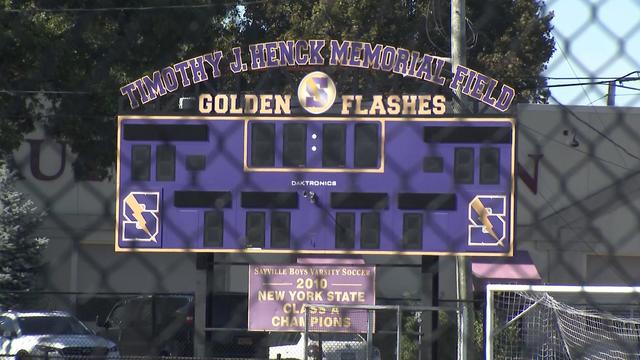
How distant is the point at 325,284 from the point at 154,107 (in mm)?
2345

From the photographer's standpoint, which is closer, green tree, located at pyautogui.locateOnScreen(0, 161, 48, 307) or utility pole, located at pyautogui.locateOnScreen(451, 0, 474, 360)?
utility pole, located at pyautogui.locateOnScreen(451, 0, 474, 360)

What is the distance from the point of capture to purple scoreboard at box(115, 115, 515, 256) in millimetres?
6559

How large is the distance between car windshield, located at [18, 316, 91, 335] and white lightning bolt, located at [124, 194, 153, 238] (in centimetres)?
282

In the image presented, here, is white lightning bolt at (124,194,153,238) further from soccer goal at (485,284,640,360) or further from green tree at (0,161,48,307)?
green tree at (0,161,48,307)

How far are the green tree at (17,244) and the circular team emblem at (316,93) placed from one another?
704 centimetres

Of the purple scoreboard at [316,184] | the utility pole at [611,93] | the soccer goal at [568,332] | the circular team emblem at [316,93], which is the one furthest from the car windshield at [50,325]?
the utility pole at [611,93]

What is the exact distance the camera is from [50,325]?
31.5 ft

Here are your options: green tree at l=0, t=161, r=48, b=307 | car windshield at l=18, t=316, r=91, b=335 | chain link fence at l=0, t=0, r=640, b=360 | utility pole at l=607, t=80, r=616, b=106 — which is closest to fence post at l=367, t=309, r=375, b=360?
chain link fence at l=0, t=0, r=640, b=360

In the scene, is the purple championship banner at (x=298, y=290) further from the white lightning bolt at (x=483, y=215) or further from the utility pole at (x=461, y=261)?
the white lightning bolt at (x=483, y=215)

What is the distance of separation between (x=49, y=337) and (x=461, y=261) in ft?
12.5

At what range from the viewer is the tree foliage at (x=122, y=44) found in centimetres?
866

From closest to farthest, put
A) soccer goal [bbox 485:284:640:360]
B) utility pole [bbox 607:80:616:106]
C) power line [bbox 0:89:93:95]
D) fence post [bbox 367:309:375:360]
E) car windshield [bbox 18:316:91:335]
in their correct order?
1. utility pole [bbox 607:80:616:106]
2. soccer goal [bbox 485:284:640:360]
3. fence post [bbox 367:309:375:360]
4. power line [bbox 0:89:93:95]
5. car windshield [bbox 18:316:91:335]

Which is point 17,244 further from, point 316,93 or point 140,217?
point 316,93

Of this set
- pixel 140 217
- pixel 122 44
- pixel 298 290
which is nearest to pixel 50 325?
pixel 122 44
